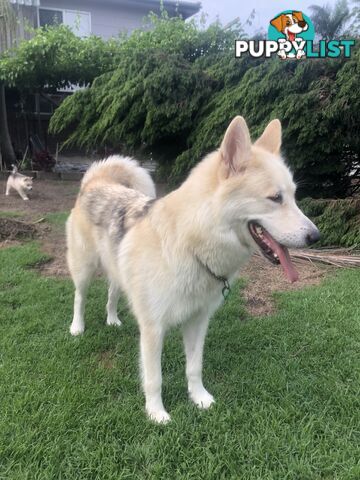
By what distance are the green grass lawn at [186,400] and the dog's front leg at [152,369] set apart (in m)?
0.08

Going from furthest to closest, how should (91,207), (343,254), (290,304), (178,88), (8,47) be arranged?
(8,47) < (178,88) < (343,254) < (290,304) < (91,207)

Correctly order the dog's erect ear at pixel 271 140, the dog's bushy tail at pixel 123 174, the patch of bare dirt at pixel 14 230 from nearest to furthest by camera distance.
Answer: the dog's erect ear at pixel 271 140
the dog's bushy tail at pixel 123 174
the patch of bare dirt at pixel 14 230

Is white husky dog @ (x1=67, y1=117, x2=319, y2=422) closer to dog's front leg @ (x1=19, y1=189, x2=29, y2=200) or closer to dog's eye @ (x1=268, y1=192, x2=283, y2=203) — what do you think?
dog's eye @ (x1=268, y1=192, x2=283, y2=203)

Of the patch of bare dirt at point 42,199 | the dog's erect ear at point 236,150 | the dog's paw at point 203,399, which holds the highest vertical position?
the dog's erect ear at point 236,150

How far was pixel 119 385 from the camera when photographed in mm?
2715

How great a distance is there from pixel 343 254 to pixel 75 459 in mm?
4374

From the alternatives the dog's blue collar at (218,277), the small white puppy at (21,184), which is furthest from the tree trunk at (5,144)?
the dog's blue collar at (218,277)

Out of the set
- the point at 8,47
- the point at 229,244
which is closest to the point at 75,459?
the point at 229,244

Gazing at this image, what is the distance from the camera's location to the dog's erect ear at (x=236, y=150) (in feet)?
6.29

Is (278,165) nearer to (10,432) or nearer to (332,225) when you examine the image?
(10,432)

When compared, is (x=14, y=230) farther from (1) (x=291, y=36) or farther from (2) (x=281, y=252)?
(1) (x=291, y=36)

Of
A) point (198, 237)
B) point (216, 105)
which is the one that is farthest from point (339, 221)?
point (198, 237)

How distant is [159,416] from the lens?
2.41 meters

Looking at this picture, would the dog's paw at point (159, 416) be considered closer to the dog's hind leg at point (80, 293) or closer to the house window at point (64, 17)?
the dog's hind leg at point (80, 293)
